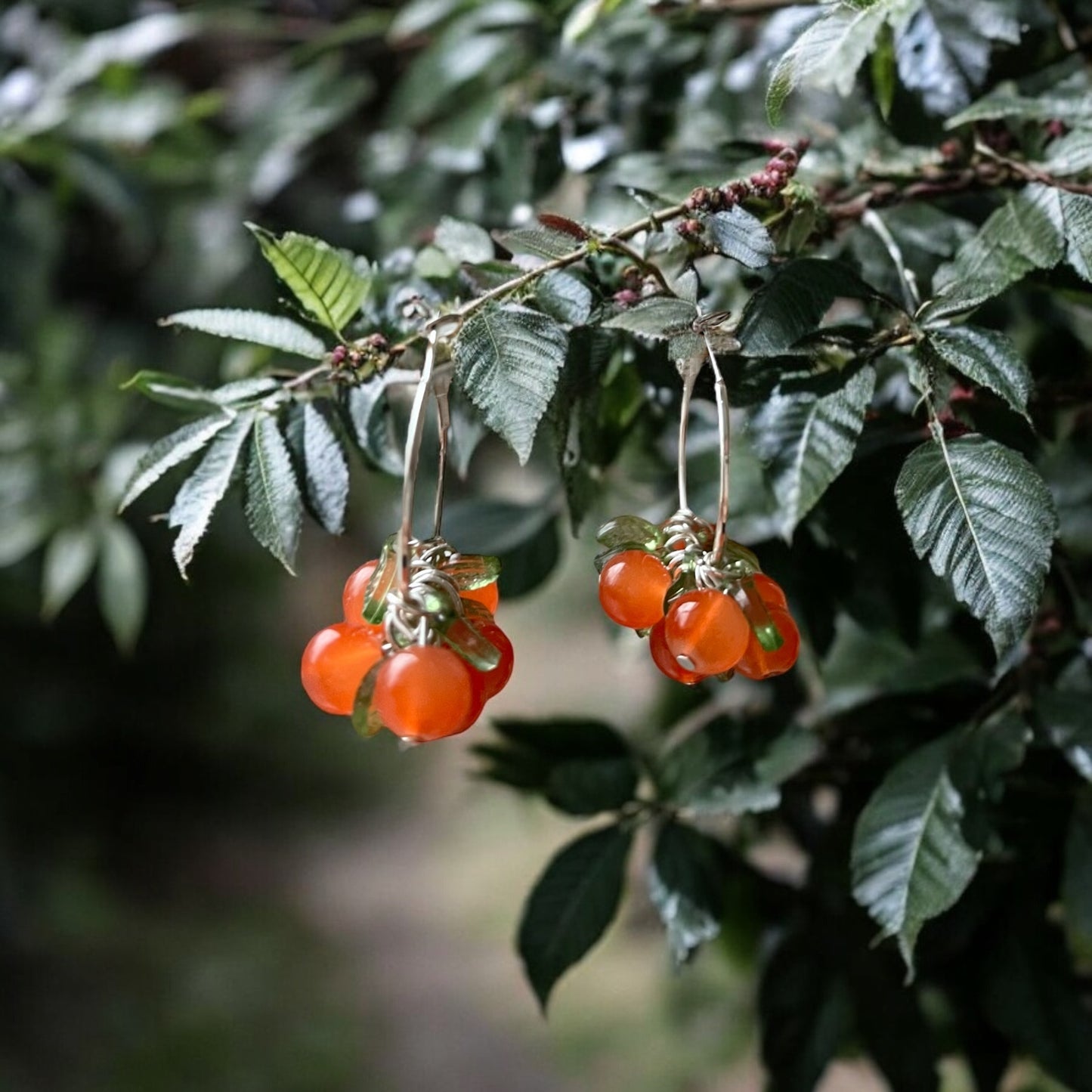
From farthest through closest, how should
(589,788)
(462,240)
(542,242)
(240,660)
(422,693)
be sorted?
(240,660) < (589,788) < (462,240) < (542,242) < (422,693)

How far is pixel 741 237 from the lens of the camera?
498mm

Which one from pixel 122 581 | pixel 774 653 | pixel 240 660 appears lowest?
pixel 240 660

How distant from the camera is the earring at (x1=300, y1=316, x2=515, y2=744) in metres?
0.41

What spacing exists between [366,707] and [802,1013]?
1.47 feet

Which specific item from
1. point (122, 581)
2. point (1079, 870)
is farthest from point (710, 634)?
point (122, 581)

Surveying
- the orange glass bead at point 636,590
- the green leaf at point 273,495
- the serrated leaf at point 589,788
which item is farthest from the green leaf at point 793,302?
the serrated leaf at point 589,788

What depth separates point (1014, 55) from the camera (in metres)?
0.69

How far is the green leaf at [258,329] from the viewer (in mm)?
568

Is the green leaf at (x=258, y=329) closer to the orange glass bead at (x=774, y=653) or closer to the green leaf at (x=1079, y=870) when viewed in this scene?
the orange glass bead at (x=774, y=653)

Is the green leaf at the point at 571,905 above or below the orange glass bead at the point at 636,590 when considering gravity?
below

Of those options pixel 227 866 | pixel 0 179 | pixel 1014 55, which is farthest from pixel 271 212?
pixel 227 866

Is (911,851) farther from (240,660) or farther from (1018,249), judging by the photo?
(240,660)

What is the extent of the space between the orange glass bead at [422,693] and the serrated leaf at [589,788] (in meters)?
0.31

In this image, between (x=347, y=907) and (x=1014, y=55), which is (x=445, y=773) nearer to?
(x=347, y=907)
